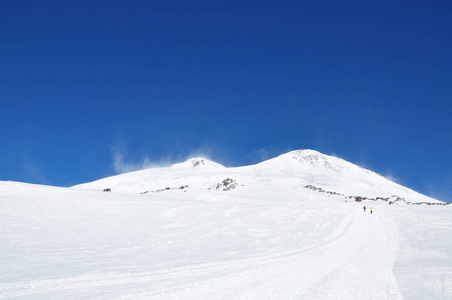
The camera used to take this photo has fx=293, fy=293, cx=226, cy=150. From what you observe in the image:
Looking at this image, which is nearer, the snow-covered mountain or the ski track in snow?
the ski track in snow

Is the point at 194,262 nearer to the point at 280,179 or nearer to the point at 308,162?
the point at 280,179

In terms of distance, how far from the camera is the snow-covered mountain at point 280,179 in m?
89.8

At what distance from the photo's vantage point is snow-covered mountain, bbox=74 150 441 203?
295ft

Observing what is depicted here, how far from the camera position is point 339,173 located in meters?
123

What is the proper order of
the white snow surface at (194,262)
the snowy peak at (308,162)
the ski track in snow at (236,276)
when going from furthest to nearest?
the snowy peak at (308,162) < the white snow surface at (194,262) < the ski track in snow at (236,276)

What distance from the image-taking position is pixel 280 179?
99.7 metres

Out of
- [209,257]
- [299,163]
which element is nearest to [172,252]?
[209,257]

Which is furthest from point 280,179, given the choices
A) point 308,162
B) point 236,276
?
point 236,276

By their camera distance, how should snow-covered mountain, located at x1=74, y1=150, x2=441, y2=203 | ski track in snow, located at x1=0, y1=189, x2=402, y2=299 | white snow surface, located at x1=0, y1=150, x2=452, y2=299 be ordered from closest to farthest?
ski track in snow, located at x1=0, y1=189, x2=402, y2=299, white snow surface, located at x1=0, y1=150, x2=452, y2=299, snow-covered mountain, located at x1=74, y1=150, x2=441, y2=203

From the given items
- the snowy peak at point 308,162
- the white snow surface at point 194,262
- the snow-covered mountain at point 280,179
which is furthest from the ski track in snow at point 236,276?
the snowy peak at point 308,162

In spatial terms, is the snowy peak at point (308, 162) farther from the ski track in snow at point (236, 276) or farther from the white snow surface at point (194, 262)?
the ski track in snow at point (236, 276)

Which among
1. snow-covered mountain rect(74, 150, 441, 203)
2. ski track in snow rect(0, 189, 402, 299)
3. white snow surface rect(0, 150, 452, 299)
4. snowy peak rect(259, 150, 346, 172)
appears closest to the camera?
ski track in snow rect(0, 189, 402, 299)

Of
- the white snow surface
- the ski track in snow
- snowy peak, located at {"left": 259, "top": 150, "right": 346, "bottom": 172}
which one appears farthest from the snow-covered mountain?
the ski track in snow

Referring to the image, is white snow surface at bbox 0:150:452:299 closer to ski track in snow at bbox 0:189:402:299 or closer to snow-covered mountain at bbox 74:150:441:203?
ski track in snow at bbox 0:189:402:299
